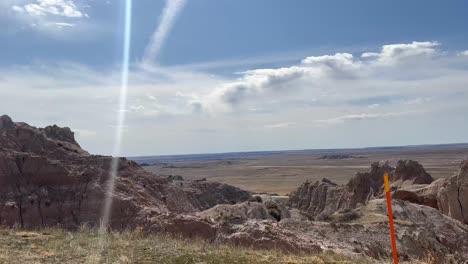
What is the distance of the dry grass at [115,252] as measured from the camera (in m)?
10.3

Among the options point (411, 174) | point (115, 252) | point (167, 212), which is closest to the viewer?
point (115, 252)

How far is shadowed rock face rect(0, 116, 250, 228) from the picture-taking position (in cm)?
2280

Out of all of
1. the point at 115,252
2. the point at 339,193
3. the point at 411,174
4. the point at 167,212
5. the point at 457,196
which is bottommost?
the point at 339,193

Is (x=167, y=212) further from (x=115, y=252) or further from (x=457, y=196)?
(x=457, y=196)

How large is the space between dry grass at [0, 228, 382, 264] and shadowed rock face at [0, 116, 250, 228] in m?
9.48

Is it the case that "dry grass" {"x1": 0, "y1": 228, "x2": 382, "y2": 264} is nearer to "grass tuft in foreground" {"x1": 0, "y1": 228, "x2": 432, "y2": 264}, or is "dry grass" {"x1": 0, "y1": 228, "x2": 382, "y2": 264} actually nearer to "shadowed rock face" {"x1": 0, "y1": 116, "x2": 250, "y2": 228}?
"grass tuft in foreground" {"x1": 0, "y1": 228, "x2": 432, "y2": 264}

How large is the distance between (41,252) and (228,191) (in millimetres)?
37545

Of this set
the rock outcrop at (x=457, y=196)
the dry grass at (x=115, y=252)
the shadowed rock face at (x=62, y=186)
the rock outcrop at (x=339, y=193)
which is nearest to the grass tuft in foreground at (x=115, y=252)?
the dry grass at (x=115, y=252)

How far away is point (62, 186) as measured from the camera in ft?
79.5

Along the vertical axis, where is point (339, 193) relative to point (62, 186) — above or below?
below

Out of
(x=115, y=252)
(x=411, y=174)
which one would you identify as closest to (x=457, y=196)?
(x=411, y=174)

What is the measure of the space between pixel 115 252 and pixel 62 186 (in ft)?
47.5

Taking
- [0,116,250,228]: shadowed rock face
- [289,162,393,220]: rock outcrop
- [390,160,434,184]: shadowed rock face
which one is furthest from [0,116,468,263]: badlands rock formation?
[289,162,393,220]: rock outcrop

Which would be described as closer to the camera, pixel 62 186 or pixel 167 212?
pixel 167 212
